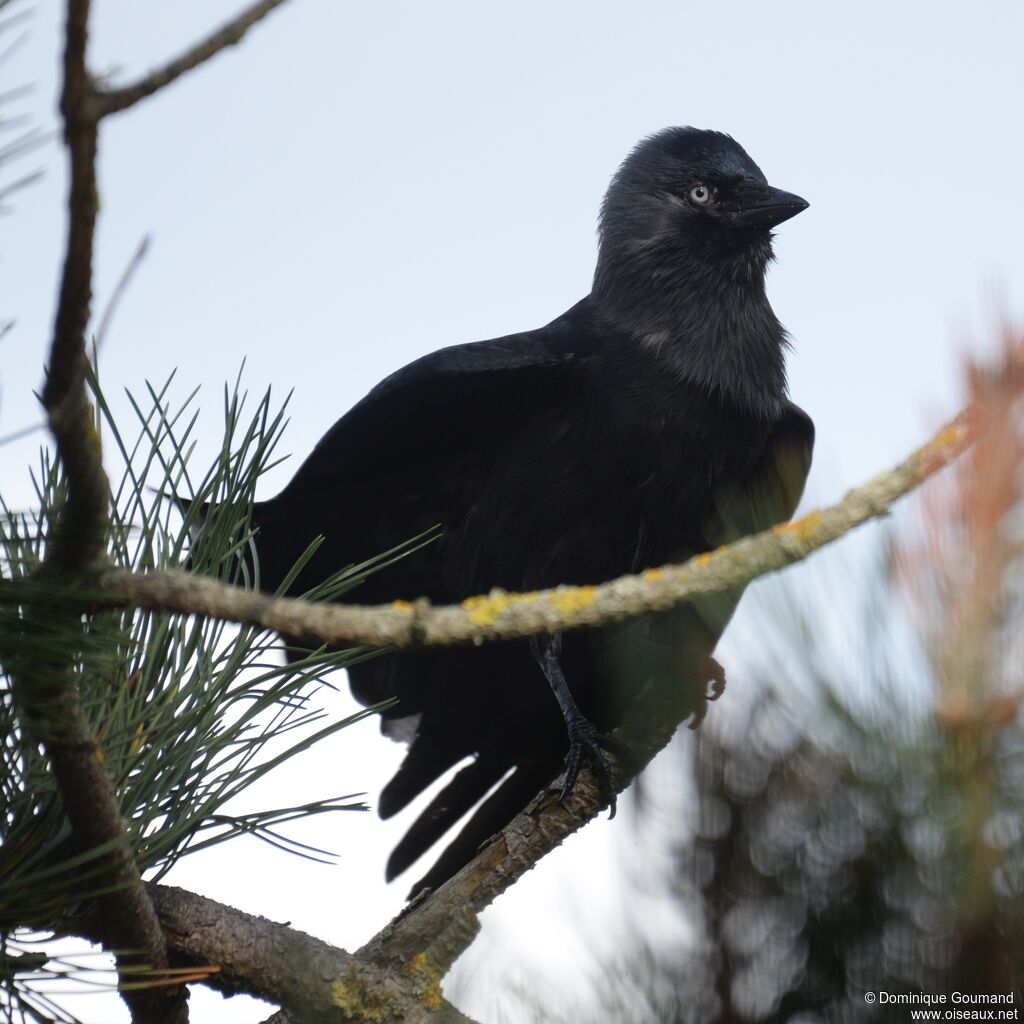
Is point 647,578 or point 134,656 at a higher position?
point 134,656

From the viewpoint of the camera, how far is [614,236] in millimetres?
4762

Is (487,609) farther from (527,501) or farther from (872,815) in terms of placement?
(527,501)

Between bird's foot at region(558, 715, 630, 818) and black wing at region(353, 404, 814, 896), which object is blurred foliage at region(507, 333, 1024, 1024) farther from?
black wing at region(353, 404, 814, 896)

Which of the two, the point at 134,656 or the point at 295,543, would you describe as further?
the point at 295,543

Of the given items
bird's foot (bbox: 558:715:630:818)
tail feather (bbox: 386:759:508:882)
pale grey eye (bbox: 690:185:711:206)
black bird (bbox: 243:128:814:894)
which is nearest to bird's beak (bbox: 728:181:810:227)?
pale grey eye (bbox: 690:185:711:206)

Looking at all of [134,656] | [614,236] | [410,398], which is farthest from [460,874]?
[614,236]

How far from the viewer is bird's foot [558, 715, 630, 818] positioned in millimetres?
2947

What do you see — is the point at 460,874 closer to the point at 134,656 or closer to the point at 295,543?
the point at 134,656

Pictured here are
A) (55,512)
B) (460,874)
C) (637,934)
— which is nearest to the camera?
(637,934)

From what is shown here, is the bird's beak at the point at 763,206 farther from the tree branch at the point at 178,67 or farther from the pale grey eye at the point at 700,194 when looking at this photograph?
the tree branch at the point at 178,67

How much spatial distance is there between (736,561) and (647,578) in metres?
0.11

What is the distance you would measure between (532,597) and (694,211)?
344 centimetres

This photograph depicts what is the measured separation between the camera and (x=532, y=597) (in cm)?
149

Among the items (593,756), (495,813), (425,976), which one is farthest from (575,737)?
(425,976)
